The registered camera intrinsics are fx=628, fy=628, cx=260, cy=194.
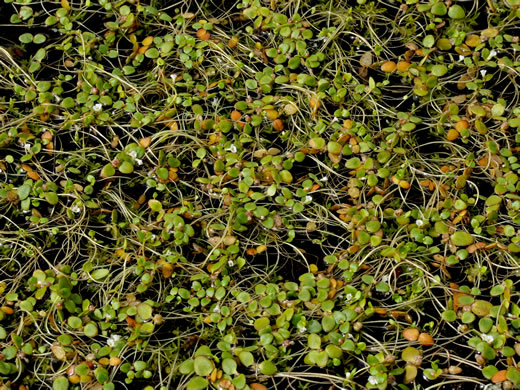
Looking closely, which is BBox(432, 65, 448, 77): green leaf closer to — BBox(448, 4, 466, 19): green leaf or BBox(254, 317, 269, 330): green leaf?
BBox(448, 4, 466, 19): green leaf

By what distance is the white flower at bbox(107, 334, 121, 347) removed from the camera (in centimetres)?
195

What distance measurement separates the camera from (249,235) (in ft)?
7.18

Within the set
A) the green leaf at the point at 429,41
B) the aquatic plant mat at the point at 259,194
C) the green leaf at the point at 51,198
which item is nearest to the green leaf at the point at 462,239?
the aquatic plant mat at the point at 259,194

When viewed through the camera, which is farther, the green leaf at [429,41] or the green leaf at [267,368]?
the green leaf at [429,41]

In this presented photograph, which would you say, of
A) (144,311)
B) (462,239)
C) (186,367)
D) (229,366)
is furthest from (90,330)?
(462,239)

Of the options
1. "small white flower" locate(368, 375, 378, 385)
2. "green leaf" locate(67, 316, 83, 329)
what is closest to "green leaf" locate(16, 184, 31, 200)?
"green leaf" locate(67, 316, 83, 329)

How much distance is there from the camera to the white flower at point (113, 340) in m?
1.95

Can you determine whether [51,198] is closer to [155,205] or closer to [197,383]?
[155,205]

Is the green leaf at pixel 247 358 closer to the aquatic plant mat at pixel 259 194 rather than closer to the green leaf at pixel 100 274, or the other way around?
the aquatic plant mat at pixel 259 194

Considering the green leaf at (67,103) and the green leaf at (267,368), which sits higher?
the green leaf at (67,103)

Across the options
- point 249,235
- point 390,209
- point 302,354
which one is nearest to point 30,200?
point 249,235

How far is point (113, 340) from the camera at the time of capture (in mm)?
1959

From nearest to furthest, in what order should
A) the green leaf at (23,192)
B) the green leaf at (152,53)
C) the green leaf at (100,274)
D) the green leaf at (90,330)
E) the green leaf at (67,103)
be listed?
1. the green leaf at (90,330)
2. the green leaf at (100,274)
3. the green leaf at (23,192)
4. the green leaf at (67,103)
5. the green leaf at (152,53)

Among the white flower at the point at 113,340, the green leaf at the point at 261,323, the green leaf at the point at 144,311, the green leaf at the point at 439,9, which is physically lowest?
the white flower at the point at 113,340
